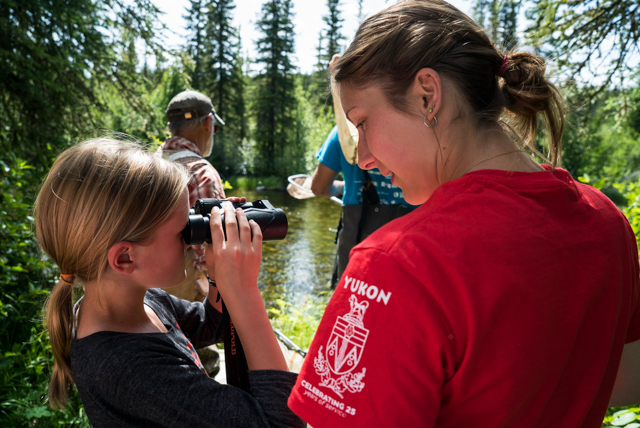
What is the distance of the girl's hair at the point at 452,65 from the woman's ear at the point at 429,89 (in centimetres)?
2

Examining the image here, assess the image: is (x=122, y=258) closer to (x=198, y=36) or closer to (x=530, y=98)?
(x=530, y=98)

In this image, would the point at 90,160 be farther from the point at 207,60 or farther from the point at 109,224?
the point at 207,60

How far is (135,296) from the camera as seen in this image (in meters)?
1.38

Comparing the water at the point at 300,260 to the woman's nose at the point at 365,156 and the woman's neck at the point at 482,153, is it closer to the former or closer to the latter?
the woman's nose at the point at 365,156

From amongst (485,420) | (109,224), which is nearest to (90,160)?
(109,224)

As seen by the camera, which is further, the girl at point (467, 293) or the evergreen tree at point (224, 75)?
the evergreen tree at point (224, 75)

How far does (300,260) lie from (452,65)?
8298 mm

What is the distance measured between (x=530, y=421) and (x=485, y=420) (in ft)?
0.30

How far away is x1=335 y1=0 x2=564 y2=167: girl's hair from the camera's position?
0.95 meters

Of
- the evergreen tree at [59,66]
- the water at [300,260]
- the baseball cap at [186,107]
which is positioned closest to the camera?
the baseball cap at [186,107]

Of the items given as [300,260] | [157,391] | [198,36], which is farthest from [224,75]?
[157,391]

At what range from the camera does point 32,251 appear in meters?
3.39

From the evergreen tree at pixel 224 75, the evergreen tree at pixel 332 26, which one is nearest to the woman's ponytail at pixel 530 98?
the evergreen tree at pixel 224 75

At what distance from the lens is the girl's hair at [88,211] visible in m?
1.25
